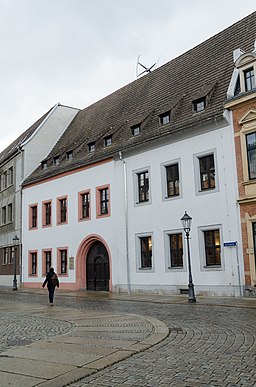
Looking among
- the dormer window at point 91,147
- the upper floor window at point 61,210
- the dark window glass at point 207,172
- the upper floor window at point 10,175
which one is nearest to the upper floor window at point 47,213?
the upper floor window at point 61,210

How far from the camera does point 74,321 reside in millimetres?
12289

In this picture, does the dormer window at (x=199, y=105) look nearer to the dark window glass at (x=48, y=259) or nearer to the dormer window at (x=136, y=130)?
the dormer window at (x=136, y=130)

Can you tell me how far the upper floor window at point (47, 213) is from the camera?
1216 inches

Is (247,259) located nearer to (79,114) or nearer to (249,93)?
Result: (249,93)

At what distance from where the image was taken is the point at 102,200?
26328 millimetres

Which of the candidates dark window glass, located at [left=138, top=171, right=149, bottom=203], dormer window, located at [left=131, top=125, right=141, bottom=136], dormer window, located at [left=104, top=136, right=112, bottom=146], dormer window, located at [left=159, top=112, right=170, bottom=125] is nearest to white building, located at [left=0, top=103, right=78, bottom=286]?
dormer window, located at [left=104, top=136, right=112, bottom=146]

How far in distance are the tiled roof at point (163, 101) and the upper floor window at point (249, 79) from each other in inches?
53.9

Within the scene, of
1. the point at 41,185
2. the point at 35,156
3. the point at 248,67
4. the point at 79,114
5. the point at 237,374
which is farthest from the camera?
the point at 79,114

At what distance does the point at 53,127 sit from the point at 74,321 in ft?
85.8

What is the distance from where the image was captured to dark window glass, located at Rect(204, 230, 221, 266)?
784 inches

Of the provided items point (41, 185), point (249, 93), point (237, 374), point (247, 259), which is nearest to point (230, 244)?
point (247, 259)

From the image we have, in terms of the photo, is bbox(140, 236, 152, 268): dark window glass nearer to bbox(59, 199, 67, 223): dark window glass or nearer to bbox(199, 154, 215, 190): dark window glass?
bbox(199, 154, 215, 190): dark window glass

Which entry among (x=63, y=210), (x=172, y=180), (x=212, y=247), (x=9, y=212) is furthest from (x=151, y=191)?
(x=9, y=212)

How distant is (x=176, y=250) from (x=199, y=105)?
739 cm
